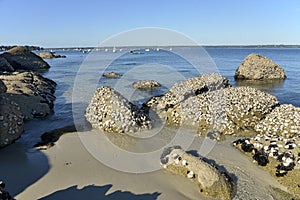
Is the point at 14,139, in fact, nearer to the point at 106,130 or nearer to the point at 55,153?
the point at 55,153

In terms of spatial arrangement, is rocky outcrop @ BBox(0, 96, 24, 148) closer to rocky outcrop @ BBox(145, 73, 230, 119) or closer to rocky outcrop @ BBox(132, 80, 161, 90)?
rocky outcrop @ BBox(145, 73, 230, 119)

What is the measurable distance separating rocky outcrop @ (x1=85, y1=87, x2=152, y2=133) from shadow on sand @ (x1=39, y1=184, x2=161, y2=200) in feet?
12.5

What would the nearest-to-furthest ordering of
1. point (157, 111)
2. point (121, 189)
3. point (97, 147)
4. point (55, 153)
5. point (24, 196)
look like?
point (24, 196) < point (121, 189) < point (55, 153) < point (97, 147) < point (157, 111)

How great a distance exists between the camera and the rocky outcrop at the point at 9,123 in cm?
792

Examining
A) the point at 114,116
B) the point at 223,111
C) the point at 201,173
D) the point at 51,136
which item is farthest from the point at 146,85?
the point at 201,173

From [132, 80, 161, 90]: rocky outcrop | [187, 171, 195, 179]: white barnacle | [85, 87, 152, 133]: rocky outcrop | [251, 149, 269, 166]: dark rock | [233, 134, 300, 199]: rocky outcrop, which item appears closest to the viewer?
[187, 171, 195, 179]: white barnacle

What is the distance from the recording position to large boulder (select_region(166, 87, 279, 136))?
10.1m

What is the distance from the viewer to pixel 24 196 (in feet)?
17.3

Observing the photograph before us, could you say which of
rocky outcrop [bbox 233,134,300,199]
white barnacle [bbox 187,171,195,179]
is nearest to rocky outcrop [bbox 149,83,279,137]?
rocky outcrop [bbox 233,134,300,199]

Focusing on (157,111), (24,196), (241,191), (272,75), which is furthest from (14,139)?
(272,75)

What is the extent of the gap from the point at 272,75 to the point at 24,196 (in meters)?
27.4

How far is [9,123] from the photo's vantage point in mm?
8180

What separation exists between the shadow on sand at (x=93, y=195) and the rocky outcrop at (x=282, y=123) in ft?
19.5

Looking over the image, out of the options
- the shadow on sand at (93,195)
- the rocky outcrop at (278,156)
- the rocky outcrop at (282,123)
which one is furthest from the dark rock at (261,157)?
the shadow on sand at (93,195)
